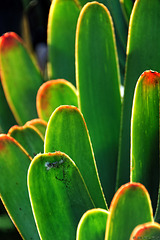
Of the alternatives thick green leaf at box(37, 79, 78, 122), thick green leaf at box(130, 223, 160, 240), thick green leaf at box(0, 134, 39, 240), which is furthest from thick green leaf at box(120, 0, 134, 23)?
thick green leaf at box(130, 223, 160, 240)

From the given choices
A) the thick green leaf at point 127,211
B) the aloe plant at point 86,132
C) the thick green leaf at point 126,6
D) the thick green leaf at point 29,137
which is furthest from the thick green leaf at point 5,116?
the thick green leaf at point 127,211

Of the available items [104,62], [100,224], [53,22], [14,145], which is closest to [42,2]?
[53,22]

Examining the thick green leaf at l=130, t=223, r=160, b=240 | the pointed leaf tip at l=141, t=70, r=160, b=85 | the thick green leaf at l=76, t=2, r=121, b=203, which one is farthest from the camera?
the thick green leaf at l=76, t=2, r=121, b=203

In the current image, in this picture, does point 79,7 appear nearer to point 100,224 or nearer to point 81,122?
point 81,122

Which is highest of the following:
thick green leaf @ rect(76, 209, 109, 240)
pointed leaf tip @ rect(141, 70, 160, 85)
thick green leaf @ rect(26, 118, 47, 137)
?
pointed leaf tip @ rect(141, 70, 160, 85)

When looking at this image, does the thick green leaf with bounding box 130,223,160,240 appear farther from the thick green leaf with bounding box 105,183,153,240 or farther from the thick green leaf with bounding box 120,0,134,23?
the thick green leaf with bounding box 120,0,134,23

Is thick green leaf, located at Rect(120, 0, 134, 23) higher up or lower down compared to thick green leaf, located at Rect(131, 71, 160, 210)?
higher up
